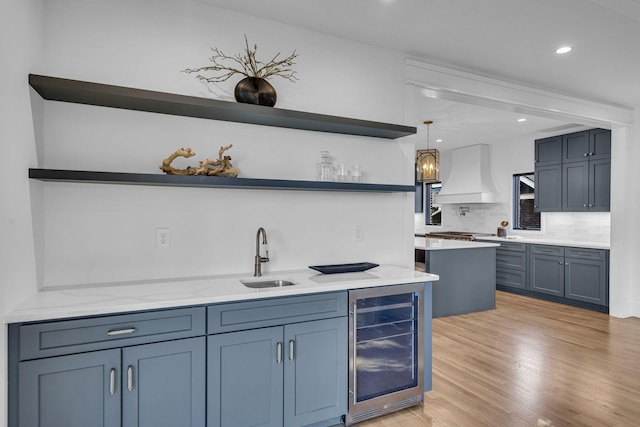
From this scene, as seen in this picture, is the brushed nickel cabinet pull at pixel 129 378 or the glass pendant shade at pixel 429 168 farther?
the glass pendant shade at pixel 429 168

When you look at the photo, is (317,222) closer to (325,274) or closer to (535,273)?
(325,274)

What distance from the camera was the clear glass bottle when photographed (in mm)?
2631

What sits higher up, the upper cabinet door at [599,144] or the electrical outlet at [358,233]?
the upper cabinet door at [599,144]

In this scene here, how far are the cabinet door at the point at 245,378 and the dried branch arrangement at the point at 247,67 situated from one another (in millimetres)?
1613

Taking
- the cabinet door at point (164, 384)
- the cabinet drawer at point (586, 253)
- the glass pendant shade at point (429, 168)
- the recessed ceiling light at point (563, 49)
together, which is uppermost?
the recessed ceiling light at point (563, 49)

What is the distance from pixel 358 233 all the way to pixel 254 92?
1.31 m

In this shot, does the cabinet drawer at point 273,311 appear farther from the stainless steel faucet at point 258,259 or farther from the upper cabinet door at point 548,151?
the upper cabinet door at point 548,151

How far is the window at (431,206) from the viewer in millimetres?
8695

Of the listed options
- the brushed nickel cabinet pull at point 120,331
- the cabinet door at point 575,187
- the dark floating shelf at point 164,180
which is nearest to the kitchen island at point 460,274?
the cabinet door at point 575,187

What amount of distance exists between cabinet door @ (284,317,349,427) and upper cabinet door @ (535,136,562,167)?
5.22 metres

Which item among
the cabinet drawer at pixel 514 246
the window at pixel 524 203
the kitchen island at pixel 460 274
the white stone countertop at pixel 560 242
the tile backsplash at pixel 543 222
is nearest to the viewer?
the kitchen island at pixel 460 274

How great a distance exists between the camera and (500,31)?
270 cm

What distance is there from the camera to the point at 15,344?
153 cm

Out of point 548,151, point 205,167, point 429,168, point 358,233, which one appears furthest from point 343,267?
Answer: point 548,151
